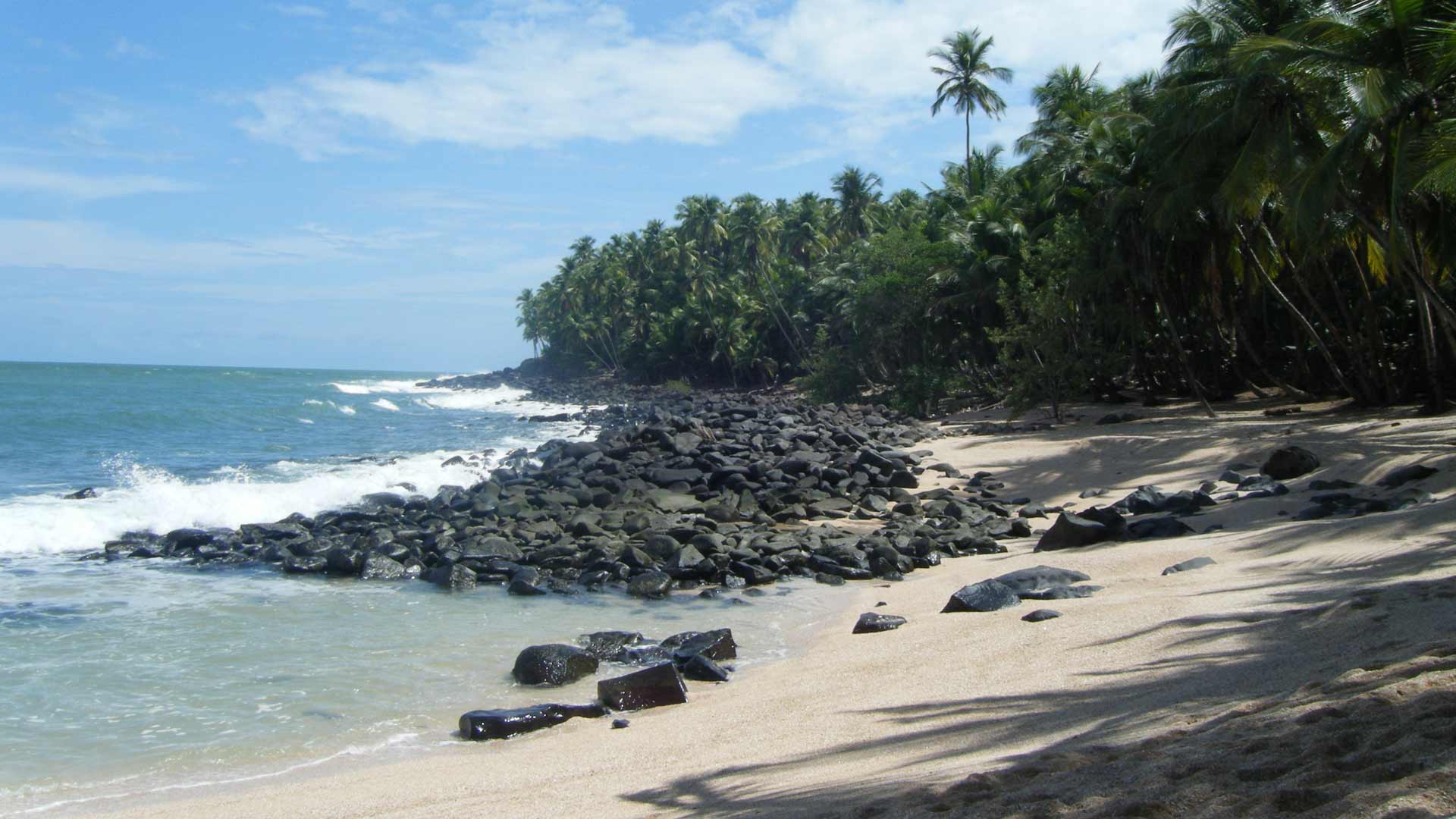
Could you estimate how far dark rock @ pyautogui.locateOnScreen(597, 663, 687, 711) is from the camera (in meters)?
7.78

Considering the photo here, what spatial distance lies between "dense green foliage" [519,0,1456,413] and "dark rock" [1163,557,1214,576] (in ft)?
21.3

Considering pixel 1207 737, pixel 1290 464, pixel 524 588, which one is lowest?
pixel 524 588

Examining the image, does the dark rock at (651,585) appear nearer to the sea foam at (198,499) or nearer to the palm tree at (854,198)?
the sea foam at (198,499)

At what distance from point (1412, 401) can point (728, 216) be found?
49.3 m

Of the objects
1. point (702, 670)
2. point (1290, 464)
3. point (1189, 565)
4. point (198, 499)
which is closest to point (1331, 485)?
point (1290, 464)

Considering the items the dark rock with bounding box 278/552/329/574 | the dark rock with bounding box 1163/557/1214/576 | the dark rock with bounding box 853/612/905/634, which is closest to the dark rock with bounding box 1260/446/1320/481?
the dark rock with bounding box 1163/557/1214/576

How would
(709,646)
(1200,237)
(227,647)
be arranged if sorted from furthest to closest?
(1200,237)
(227,647)
(709,646)

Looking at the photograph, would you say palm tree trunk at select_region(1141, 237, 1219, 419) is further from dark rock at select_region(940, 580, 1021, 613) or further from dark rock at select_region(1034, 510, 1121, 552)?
dark rock at select_region(940, 580, 1021, 613)

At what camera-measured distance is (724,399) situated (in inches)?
2101

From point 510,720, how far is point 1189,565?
604cm

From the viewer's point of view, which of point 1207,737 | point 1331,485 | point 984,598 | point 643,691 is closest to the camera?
point 1207,737

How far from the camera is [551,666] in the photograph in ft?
28.3

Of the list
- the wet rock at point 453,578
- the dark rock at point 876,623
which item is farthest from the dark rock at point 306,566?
the dark rock at point 876,623

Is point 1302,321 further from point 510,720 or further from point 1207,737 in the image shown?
point 1207,737
